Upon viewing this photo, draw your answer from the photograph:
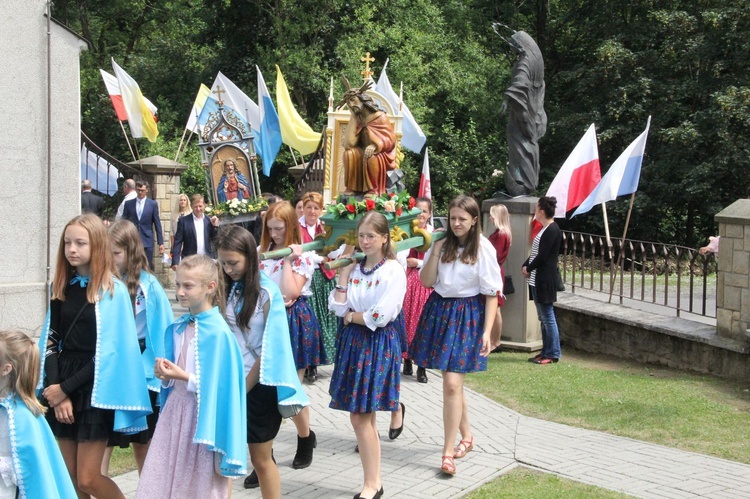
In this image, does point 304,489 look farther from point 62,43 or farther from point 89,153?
point 89,153

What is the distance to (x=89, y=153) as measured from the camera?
17125 millimetres

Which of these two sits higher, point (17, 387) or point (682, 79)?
point (682, 79)

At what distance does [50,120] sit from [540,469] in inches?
247

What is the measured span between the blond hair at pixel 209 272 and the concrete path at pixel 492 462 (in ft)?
5.72

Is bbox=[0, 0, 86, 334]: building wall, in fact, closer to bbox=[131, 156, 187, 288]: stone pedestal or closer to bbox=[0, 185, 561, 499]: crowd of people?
bbox=[0, 185, 561, 499]: crowd of people

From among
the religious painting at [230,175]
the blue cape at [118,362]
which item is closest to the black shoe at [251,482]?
the blue cape at [118,362]

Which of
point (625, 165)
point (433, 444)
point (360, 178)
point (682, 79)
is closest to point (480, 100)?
point (682, 79)

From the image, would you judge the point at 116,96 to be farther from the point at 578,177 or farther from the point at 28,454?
the point at 28,454

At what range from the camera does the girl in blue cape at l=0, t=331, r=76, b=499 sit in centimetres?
348

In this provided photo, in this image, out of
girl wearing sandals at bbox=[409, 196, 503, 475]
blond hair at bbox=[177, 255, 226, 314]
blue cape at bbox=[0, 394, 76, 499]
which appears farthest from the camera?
girl wearing sandals at bbox=[409, 196, 503, 475]

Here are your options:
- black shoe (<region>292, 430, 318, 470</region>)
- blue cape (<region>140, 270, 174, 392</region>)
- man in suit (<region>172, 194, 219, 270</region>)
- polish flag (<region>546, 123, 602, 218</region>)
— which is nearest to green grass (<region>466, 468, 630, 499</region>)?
black shoe (<region>292, 430, 318, 470</region>)

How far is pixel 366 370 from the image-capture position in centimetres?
560

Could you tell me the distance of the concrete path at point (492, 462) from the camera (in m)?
5.90

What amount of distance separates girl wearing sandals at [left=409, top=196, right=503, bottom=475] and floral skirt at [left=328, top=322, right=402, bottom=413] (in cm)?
60
